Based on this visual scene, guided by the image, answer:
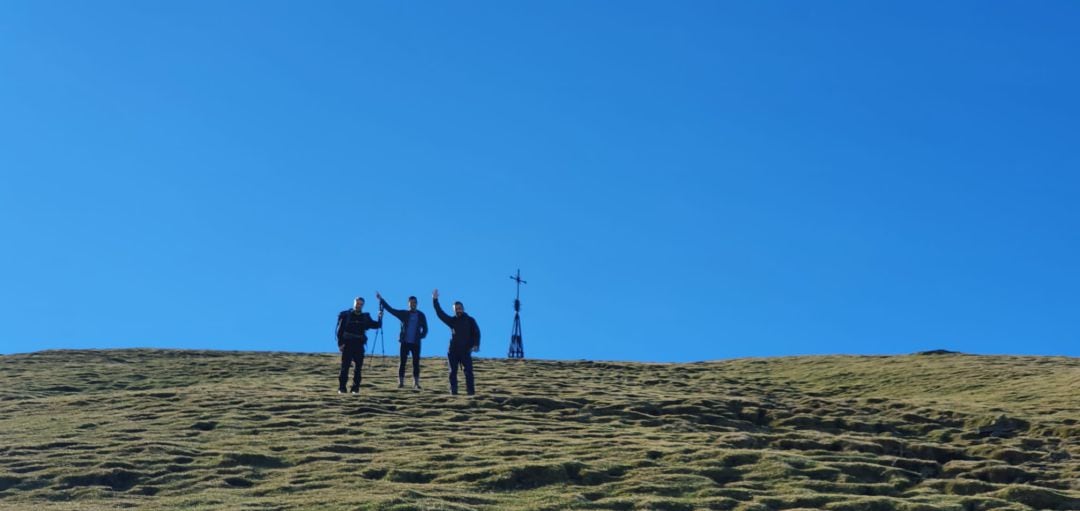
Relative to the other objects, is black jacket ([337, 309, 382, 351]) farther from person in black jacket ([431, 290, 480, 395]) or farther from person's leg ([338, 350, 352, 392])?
person in black jacket ([431, 290, 480, 395])

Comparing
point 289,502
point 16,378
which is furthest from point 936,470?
point 16,378

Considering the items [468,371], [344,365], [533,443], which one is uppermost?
[344,365]

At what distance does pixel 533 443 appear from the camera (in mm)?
26734

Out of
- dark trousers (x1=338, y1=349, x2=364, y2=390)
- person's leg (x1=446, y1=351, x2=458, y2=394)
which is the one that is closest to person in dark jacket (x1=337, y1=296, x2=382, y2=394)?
dark trousers (x1=338, y1=349, x2=364, y2=390)

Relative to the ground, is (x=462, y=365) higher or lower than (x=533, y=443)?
higher

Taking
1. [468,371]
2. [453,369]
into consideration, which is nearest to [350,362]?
[453,369]

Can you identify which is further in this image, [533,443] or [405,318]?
[405,318]

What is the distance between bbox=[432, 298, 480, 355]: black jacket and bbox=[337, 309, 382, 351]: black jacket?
1909 mm

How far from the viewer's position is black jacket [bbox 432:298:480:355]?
33.3 m

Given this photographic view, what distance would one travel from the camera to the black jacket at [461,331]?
33344mm

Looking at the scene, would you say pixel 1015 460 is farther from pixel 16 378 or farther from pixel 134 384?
pixel 16 378

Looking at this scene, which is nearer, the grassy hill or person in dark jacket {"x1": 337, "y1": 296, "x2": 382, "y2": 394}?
the grassy hill

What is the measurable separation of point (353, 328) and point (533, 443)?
8167 millimetres

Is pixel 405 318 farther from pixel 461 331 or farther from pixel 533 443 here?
pixel 533 443
